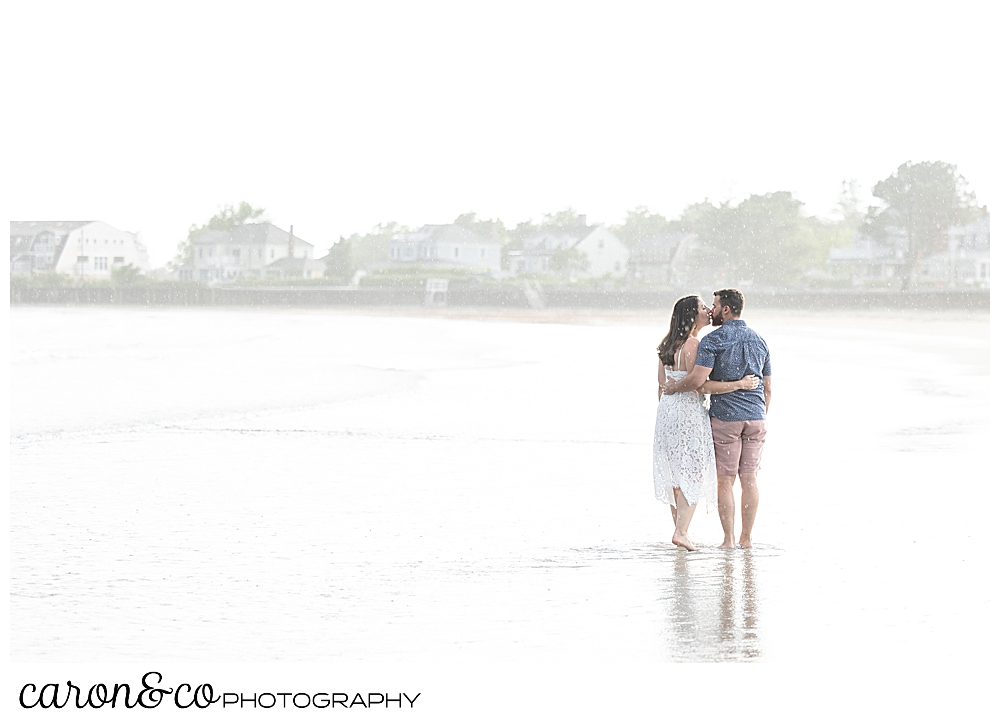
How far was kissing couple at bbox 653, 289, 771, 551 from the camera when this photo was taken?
6621mm

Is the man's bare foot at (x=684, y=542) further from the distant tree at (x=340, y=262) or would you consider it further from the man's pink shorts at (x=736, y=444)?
the distant tree at (x=340, y=262)

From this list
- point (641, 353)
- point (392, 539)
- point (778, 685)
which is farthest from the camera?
point (641, 353)

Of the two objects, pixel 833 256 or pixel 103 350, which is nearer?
pixel 103 350

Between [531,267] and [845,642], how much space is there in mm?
94043

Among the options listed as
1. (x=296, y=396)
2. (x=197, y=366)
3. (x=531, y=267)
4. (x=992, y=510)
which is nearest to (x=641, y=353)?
(x=197, y=366)

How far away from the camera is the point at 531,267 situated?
325 feet

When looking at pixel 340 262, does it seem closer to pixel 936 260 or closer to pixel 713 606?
pixel 936 260

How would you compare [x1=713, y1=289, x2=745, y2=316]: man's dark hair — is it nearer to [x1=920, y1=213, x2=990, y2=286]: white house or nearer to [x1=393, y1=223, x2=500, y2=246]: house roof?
[x1=920, y1=213, x2=990, y2=286]: white house

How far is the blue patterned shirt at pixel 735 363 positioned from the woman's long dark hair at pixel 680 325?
4.8 inches

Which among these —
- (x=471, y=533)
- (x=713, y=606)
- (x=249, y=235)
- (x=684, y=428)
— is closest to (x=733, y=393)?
(x=684, y=428)

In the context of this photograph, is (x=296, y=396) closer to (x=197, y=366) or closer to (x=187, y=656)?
(x=197, y=366)

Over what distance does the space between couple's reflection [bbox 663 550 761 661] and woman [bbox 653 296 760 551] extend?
12.9 inches

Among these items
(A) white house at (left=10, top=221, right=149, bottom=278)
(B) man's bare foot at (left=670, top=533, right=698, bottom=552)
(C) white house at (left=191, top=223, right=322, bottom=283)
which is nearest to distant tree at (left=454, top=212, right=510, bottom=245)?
(C) white house at (left=191, top=223, right=322, bottom=283)

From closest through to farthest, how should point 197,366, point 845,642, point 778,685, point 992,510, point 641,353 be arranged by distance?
point 778,685 → point 845,642 → point 992,510 → point 197,366 → point 641,353
